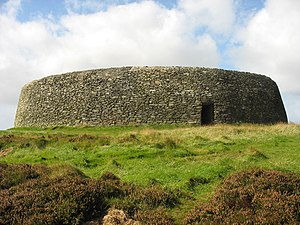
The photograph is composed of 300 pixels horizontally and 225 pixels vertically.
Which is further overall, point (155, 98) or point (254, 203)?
point (155, 98)

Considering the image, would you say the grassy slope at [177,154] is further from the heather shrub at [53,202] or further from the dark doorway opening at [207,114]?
the dark doorway opening at [207,114]

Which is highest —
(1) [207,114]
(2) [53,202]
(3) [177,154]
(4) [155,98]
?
(4) [155,98]

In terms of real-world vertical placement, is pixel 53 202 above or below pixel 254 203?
below

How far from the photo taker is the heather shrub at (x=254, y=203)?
7.56 metres

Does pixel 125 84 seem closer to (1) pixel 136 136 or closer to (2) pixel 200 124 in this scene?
(2) pixel 200 124

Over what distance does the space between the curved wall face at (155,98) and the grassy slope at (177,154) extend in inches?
300

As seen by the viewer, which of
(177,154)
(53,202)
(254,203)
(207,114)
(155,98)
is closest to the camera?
(254,203)

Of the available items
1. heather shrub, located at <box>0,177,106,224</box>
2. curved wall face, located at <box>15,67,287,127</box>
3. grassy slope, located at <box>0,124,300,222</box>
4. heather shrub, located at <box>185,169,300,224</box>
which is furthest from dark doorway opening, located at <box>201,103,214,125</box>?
heather shrub, located at <box>0,177,106,224</box>

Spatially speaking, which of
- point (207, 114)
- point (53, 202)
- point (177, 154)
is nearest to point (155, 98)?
point (207, 114)

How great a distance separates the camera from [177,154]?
15.8 meters

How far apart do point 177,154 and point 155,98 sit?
16.4m

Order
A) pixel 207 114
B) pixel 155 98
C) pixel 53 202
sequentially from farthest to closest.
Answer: pixel 207 114
pixel 155 98
pixel 53 202

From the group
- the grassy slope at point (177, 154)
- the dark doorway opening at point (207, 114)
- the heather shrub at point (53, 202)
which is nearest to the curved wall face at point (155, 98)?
the dark doorway opening at point (207, 114)

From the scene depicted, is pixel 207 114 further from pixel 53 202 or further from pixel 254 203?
pixel 53 202
